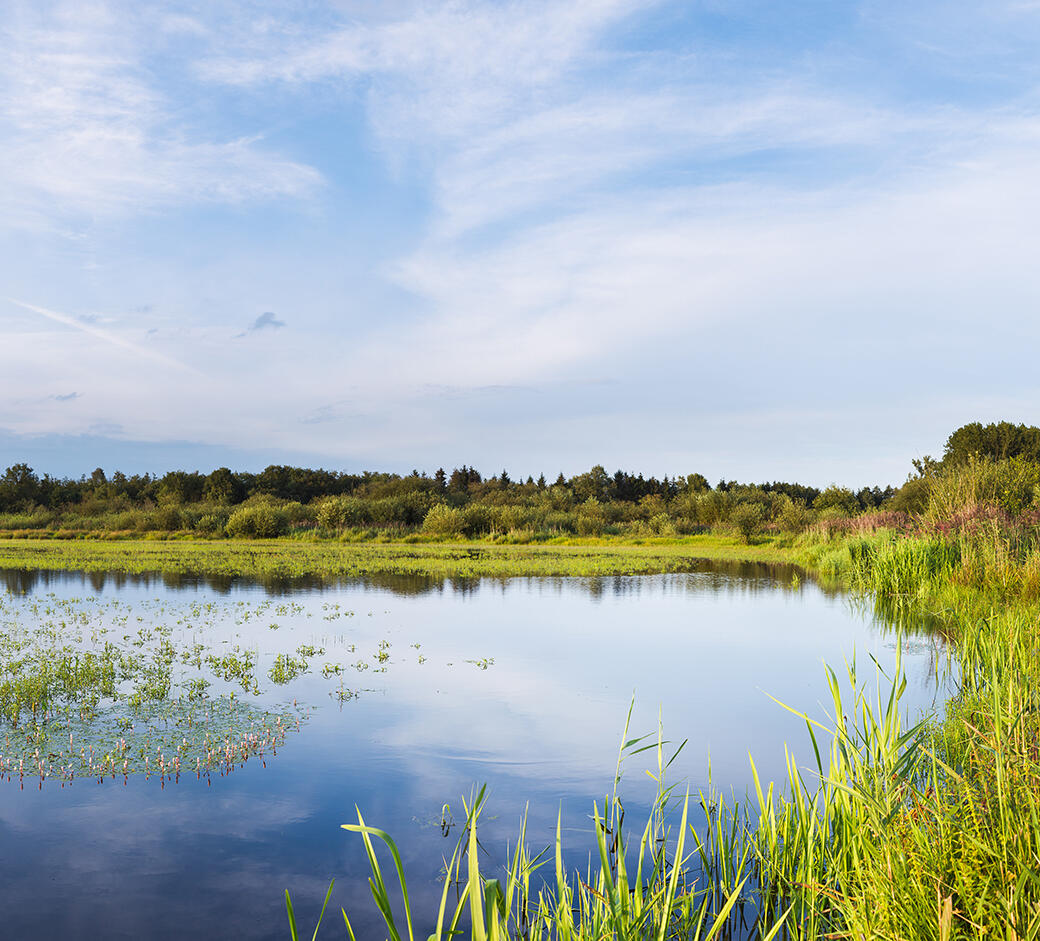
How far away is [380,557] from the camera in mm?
29375

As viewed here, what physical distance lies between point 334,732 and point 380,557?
22061 mm

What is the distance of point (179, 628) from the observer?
13.4 metres

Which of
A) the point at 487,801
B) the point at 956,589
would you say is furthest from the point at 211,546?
the point at 487,801

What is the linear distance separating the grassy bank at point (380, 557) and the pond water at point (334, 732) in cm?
811

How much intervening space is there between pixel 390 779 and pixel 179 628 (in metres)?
8.51

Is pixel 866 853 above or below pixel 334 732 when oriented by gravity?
above

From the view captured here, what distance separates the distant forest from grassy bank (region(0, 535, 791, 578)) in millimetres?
3607

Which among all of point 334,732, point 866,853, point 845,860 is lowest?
point 334,732

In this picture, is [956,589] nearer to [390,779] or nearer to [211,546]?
[390,779]

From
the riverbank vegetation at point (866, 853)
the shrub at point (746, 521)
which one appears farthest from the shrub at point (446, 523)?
the riverbank vegetation at point (866, 853)

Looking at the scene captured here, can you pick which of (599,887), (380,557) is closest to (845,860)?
(599,887)

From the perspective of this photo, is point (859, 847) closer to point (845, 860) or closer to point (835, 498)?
point (845, 860)

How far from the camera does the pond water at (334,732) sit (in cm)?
472

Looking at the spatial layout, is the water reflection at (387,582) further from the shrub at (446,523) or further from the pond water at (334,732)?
the shrub at (446,523)
